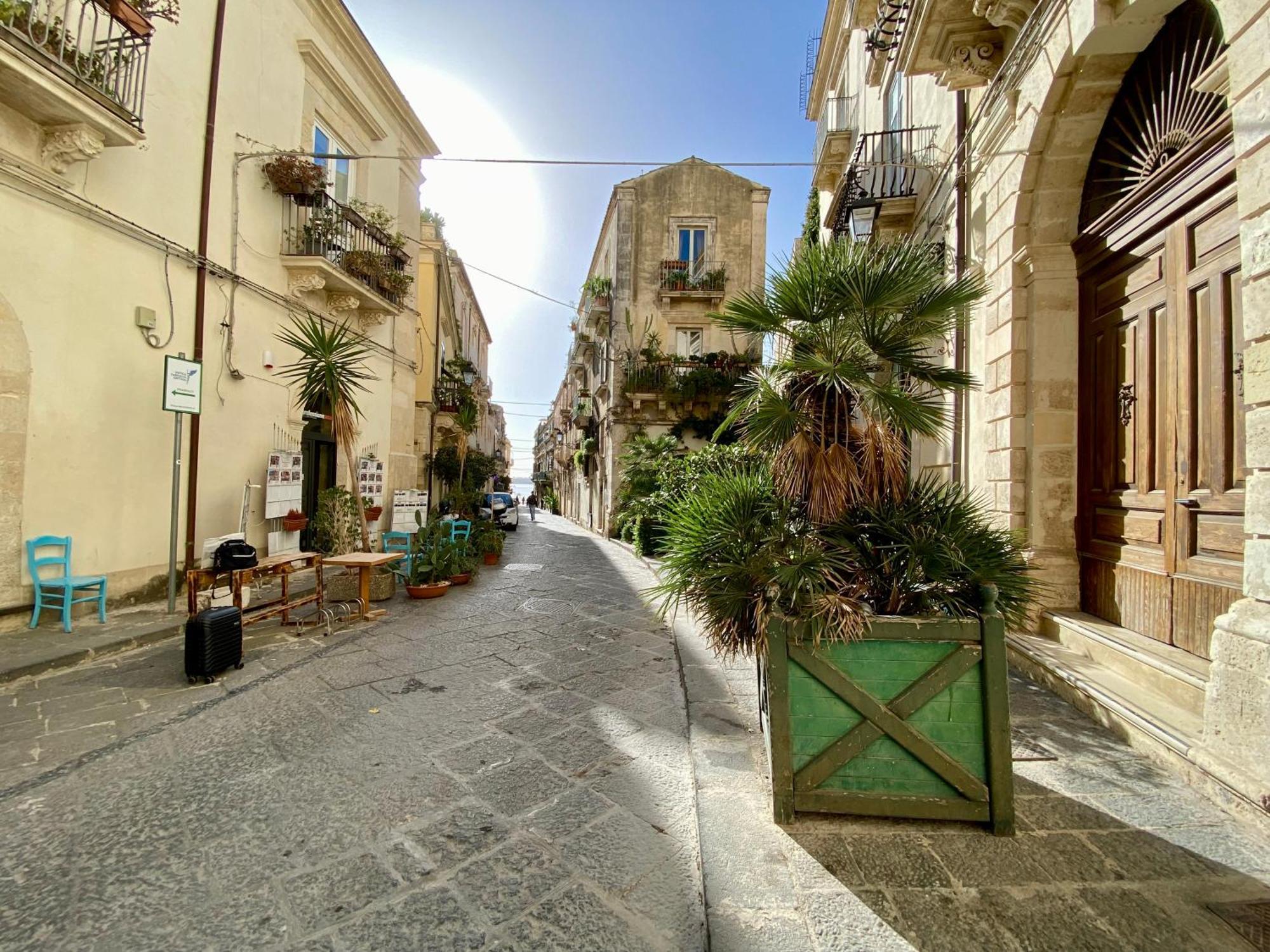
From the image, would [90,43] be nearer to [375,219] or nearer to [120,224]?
[120,224]

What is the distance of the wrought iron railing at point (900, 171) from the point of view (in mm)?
6637

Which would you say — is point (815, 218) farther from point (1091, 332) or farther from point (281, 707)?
point (281, 707)

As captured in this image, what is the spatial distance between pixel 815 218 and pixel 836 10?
3.52 m

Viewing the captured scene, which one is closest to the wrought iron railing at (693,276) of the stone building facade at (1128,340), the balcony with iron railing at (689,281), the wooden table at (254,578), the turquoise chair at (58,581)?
the balcony with iron railing at (689,281)

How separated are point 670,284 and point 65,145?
44.1ft

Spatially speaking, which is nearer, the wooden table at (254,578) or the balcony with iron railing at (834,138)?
the wooden table at (254,578)

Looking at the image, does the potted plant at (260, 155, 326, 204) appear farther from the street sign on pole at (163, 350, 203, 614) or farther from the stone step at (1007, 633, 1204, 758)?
the stone step at (1007, 633, 1204, 758)

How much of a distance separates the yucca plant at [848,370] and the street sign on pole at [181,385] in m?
5.38

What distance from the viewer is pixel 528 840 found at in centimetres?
217

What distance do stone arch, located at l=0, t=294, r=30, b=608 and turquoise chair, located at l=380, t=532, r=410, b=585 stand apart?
3246mm

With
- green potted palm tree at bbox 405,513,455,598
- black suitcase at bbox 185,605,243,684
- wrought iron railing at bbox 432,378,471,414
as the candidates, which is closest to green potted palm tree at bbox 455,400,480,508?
wrought iron railing at bbox 432,378,471,414

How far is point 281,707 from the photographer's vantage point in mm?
3479

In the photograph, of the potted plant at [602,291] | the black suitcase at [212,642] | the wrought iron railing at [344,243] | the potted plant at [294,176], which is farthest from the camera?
the potted plant at [602,291]

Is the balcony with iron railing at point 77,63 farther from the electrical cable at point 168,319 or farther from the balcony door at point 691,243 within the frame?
the balcony door at point 691,243
